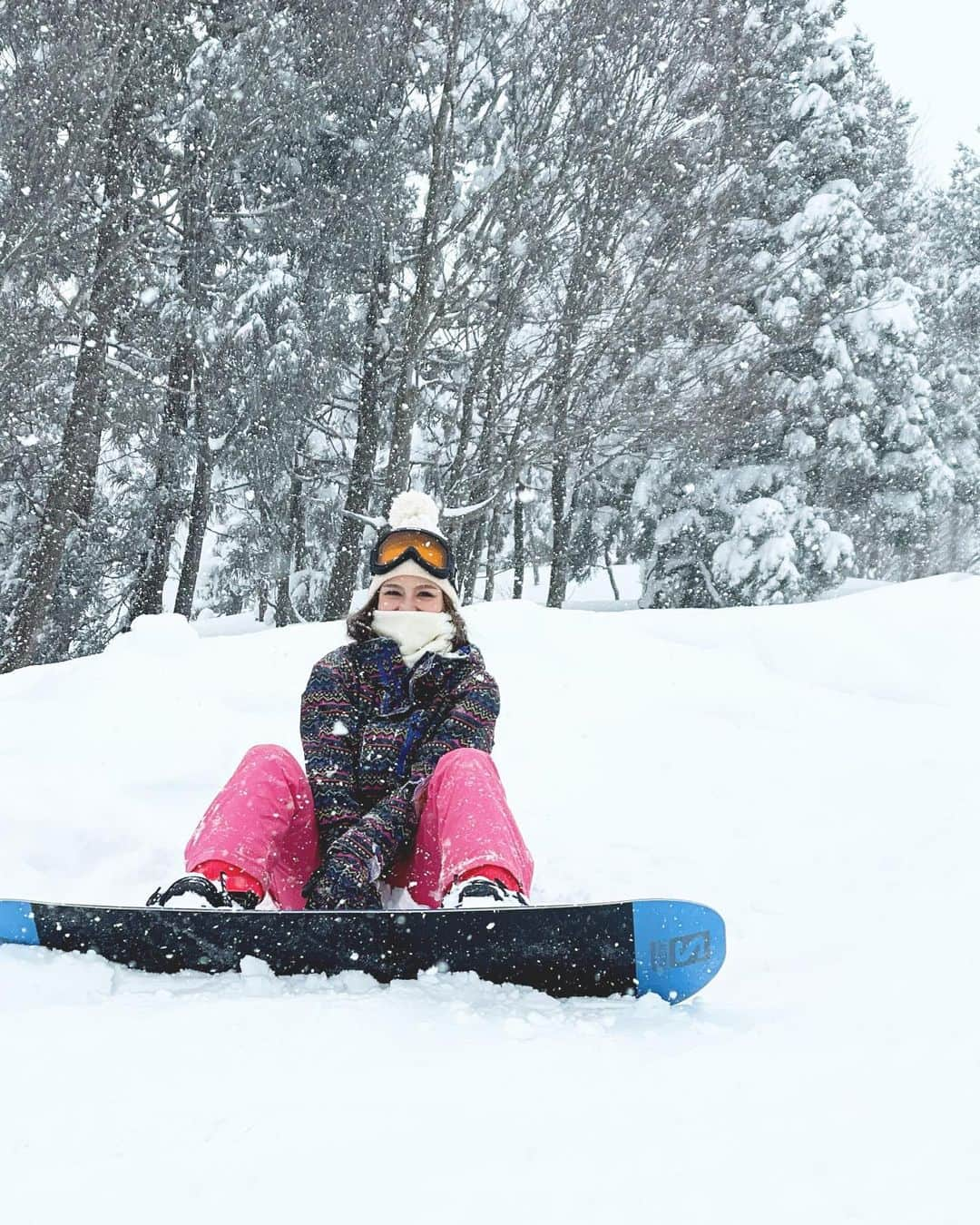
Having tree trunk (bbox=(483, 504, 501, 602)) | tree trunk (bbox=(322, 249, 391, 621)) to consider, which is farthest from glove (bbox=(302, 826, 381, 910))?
tree trunk (bbox=(483, 504, 501, 602))

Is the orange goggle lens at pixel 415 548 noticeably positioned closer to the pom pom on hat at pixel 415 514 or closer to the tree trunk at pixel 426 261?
the pom pom on hat at pixel 415 514

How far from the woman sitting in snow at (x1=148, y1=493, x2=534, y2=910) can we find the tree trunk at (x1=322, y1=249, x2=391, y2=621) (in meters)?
7.95

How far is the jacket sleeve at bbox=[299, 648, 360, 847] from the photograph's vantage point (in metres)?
2.70

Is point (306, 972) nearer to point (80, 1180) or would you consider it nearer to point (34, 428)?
point (80, 1180)

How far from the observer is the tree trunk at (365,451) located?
1131 cm

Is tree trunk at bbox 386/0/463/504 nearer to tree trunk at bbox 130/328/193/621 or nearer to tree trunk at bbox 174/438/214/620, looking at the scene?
tree trunk at bbox 130/328/193/621

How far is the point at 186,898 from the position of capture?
81.4 inches

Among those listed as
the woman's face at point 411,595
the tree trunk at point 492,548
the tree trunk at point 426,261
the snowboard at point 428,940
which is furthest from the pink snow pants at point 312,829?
the tree trunk at point 492,548

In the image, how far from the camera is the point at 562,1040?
5.52 feet

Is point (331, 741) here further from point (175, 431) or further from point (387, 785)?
point (175, 431)

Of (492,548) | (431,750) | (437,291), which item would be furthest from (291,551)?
(431,750)

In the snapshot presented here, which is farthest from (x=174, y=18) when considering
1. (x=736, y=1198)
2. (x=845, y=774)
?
(x=736, y=1198)

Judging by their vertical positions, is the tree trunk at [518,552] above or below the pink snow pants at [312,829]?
above

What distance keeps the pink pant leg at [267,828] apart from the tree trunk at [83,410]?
25.4 ft
